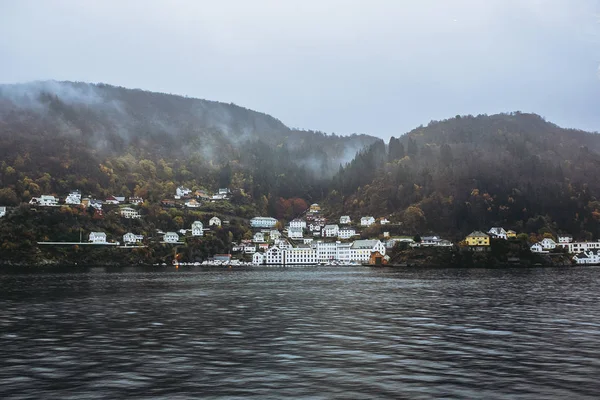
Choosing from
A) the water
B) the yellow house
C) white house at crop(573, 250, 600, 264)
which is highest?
the yellow house

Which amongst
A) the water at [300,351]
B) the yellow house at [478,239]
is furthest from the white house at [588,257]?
the water at [300,351]

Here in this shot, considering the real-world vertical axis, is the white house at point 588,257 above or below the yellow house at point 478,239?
below

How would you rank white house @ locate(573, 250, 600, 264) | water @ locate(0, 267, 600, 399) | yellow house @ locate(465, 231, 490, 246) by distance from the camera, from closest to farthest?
water @ locate(0, 267, 600, 399), white house @ locate(573, 250, 600, 264), yellow house @ locate(465, 231, 490, 246)

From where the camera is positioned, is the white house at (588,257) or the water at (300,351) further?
the white house at (588,257)

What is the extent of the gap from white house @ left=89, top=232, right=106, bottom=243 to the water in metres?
159

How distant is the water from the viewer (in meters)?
17.7

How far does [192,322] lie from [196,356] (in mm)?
12132

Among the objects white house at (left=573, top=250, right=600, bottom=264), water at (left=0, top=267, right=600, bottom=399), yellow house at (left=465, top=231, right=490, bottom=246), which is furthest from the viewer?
yellow house at (left=465, top=231, right=490, bottom=246)

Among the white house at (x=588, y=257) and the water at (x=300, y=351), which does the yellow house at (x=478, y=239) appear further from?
the water at (x=300, y=351)

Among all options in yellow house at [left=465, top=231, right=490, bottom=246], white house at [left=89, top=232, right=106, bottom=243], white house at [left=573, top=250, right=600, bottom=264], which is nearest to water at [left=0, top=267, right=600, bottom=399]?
yellow house at [left=465, top=231, right=490, bottom=246]

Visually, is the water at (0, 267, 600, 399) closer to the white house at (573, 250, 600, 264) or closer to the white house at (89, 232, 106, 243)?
the white house at (89, 232, 106, 243)

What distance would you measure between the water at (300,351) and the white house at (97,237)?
159 meters

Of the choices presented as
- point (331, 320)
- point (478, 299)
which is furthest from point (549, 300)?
point (331, 320)

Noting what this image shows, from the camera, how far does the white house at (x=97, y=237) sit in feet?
639
